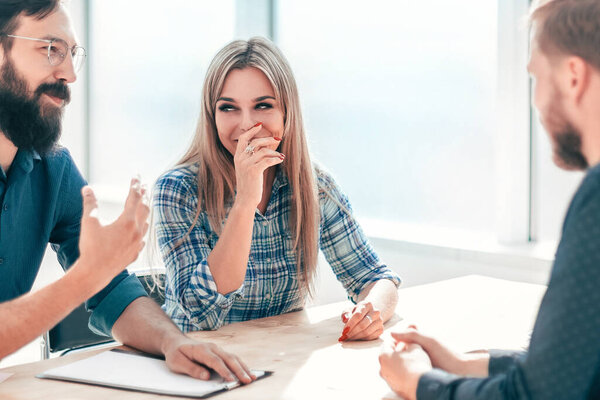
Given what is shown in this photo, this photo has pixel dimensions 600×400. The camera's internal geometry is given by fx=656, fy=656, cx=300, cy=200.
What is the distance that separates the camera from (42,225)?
66.9 inches

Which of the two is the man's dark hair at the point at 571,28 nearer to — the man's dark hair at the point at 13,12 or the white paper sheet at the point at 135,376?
the white paper sheet at the point at 135,376

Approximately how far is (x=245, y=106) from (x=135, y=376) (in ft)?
3.06

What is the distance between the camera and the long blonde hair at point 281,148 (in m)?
1.91

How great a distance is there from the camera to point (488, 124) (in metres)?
2.62

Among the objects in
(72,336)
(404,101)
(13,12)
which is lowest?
(72,336)

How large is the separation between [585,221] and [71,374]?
92cm

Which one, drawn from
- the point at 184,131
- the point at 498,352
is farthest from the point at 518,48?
the point at 184,131

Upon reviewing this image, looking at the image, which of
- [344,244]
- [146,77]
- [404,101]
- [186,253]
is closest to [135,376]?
[186,253]

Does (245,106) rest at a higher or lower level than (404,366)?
higher

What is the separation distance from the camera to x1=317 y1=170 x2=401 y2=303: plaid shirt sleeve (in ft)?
6.38

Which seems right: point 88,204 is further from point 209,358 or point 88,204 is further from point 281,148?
point 281,148

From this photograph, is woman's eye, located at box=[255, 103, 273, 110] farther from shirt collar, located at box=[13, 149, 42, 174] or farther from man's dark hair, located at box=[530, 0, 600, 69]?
man's dark hair, located at box=[530, 0, 600, 69]

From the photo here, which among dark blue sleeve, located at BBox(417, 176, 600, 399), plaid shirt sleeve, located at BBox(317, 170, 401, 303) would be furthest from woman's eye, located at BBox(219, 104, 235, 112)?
dark blue sleeve, located at BBox(417, 176, 600, 399)

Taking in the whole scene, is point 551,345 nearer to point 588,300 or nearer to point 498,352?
point 588,300
